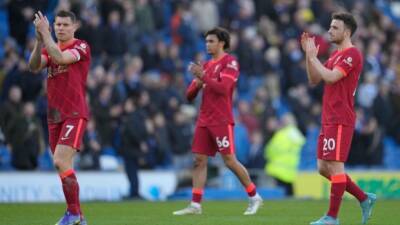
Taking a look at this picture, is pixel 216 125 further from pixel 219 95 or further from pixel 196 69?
pixel 196 69

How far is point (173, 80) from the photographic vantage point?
25188 millimetres

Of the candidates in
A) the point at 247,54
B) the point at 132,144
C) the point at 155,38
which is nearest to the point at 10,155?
the point at 132,144

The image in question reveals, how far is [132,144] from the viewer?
2155 centimetres

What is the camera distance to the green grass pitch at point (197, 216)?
44.7ft

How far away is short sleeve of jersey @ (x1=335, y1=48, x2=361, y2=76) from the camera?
12453 mm

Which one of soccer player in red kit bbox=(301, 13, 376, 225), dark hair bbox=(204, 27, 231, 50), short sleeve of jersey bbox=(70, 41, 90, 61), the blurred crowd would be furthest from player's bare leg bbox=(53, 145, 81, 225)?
the blurred crowd

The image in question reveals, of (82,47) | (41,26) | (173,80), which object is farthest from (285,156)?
(41,26)

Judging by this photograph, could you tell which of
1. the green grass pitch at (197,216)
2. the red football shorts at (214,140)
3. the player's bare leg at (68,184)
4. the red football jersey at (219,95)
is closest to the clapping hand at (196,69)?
the red football jersey at (219,95)

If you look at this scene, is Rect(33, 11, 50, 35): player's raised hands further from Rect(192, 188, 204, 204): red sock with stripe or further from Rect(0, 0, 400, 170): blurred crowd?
Rect(0, 0, 400, 170): blurred crowd

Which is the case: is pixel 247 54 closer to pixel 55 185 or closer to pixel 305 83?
pixel 305 83

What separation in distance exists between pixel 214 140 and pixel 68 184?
367 cm

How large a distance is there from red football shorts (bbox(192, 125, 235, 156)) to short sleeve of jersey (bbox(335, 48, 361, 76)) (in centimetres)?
319

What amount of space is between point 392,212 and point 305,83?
1150 cm

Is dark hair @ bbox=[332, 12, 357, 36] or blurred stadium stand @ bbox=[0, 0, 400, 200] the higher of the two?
dark hair @ bbox=[332, 12, 357, 36]
